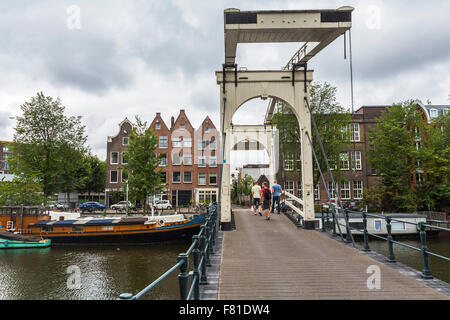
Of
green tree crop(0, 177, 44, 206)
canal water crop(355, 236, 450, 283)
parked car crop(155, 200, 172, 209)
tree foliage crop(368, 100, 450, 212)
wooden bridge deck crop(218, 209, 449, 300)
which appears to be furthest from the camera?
parked car crop(155, 200, 172, 209)

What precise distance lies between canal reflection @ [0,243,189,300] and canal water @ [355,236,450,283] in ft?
36.9

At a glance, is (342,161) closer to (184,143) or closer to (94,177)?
(184,143)

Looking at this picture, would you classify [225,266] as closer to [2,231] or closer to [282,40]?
[282,40]

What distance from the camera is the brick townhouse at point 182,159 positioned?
38000 mm

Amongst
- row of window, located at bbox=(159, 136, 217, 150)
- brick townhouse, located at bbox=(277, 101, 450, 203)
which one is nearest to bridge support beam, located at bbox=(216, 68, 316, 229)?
brick townhouse, located at bbox=(277, 101, 450, 203)

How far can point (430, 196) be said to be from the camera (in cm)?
2738

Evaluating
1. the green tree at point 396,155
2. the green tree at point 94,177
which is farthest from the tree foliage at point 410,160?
the green tree at point 94,177

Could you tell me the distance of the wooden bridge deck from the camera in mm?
4254

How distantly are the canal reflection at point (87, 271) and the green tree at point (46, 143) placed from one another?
36.3 feet

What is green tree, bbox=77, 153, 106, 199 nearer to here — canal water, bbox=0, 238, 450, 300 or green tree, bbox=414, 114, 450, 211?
canal water, bbox=0, 238, 450, 300

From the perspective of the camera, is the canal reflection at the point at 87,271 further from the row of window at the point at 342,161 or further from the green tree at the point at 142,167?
the row of window at the point at 342,161

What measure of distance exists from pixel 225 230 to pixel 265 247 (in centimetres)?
250

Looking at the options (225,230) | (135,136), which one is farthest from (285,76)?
(135,136)
